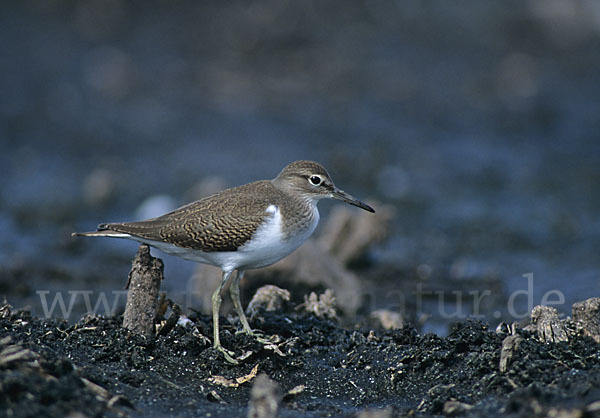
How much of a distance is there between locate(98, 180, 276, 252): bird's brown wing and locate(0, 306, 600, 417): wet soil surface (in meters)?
0.82

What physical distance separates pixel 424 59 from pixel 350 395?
12076 mm

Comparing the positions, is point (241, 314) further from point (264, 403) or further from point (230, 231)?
point (264, 403)

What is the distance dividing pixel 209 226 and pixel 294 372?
5.24ft

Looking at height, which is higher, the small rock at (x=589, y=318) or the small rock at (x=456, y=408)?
the small rock at (x=589, y=318)

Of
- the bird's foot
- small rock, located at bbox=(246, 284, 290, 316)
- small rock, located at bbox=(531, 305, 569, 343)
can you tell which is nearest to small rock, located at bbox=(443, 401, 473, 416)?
small rock, located at bbox=(531, 305, 569, 343)

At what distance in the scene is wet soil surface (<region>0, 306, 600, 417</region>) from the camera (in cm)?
497

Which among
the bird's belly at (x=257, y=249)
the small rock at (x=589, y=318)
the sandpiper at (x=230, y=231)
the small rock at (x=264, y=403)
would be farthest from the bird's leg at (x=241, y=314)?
the small rock at (x=589, y=318)

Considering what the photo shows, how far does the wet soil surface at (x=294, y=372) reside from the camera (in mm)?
4969

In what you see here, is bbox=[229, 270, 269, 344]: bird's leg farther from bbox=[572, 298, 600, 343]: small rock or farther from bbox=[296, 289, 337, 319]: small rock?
bbox=[572, 298, 600, 343]: small rock

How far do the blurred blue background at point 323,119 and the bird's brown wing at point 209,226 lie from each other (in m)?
3.83

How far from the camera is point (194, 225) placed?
23.0 feet

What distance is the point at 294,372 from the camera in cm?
641

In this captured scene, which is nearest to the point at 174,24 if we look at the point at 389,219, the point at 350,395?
the point at 389,219

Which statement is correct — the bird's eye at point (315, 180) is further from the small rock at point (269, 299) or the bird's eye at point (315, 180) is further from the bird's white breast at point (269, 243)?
the small rock at point (269, 299)
